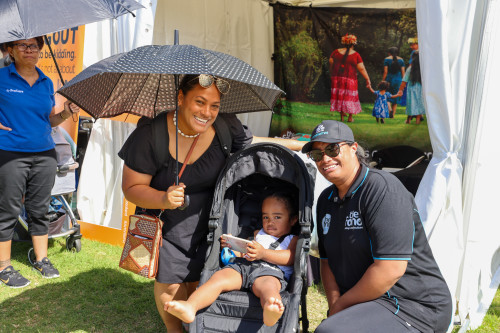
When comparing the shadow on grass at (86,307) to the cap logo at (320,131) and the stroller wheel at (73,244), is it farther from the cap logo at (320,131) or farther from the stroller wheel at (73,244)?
the cap logo at (320,131)

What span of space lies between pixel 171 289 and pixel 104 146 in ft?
8.70

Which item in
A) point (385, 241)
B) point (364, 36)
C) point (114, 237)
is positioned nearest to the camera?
point (385, 241)

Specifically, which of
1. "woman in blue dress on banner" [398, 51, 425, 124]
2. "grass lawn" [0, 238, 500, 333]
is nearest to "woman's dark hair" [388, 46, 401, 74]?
"woman in blue dress on banner" [398, 51, 425, 124]

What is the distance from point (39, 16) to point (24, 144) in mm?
1306

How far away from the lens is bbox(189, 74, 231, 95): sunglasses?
2.39 meters

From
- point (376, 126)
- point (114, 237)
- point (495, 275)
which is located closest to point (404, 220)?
point (495, 275)

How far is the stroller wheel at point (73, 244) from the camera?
15.4 feet

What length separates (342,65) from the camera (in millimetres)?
7340

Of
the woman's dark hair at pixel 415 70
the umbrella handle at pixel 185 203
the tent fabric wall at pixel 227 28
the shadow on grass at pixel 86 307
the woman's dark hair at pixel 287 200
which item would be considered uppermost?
the tent fabric wall at pixel 227 28

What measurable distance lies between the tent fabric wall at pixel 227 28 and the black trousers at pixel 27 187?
2.96 metres

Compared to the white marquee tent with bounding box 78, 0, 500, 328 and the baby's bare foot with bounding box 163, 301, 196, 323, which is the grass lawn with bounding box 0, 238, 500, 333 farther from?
the baby's bare foot with bounding box 163, 301, 196, 323

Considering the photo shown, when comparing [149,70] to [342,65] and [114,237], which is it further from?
[342,65]

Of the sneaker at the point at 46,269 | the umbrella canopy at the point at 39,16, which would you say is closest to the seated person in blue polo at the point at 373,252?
the umbrella canopy at the point at 39,16

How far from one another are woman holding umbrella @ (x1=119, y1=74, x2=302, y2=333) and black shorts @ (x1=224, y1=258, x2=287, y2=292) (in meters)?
0.28
